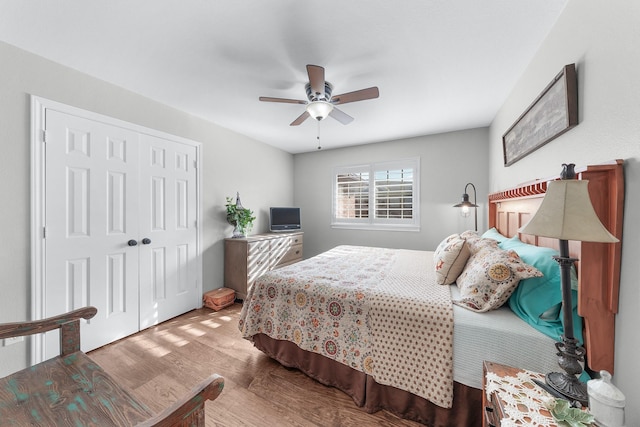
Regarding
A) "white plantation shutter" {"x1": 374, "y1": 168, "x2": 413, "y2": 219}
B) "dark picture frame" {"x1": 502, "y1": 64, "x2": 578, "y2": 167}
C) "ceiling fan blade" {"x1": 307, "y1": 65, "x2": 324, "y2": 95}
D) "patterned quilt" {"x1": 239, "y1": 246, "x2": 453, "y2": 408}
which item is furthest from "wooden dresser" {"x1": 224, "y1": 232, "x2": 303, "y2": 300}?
"dark picture frame" {"x1": 502, "y1": 64, "x2": 578, "y2": 167}

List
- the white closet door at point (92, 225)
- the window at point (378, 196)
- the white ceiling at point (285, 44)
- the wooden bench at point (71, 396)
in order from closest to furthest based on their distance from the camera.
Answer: the wooden bench at point (71, 396), the white ceiling at point (285, 44), the white closet door at point (92, 225), the window at point (378, 196)

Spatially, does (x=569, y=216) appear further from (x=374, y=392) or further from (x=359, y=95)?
(x=359, y=95)

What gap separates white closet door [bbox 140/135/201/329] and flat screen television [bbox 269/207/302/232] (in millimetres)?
1394

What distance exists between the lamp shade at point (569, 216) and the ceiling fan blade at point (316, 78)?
149 cm

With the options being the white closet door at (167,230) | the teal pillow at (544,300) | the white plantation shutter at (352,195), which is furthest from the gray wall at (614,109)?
the white closet door at (167,230)

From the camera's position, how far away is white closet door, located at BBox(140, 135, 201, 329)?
2.55 meters

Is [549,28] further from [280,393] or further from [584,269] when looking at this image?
[280,393]

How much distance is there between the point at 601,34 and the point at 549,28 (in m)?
0.61

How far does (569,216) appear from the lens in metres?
0.82

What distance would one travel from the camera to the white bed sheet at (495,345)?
1.15 meters

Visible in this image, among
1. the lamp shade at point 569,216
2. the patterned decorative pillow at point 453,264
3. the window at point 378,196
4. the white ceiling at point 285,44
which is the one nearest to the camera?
the lamp shade at point 569,216

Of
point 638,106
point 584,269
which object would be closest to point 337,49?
point 638,106

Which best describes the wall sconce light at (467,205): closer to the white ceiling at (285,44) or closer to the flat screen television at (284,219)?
the white ceiling at (285,44)

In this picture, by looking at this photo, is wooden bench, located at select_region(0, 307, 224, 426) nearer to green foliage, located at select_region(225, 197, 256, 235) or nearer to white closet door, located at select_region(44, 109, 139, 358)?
white closet door, located at select_region(44, 109, 139, 358)
